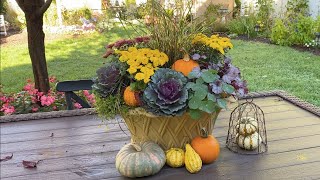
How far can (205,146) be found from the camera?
1285mm

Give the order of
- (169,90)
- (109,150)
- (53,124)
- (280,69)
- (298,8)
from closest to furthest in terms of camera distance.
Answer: (169,90) < (109,150) < (53,124) < (280,69) < (298,8)

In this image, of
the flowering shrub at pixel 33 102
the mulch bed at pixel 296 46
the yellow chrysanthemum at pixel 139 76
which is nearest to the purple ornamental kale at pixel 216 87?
the yellow chrysanthemum at pixel 139 76

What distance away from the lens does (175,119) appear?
4.09ft

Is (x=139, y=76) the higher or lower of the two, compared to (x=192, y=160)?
higher

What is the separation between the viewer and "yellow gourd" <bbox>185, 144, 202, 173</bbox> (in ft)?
4.14

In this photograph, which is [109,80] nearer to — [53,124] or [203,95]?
[203,95]

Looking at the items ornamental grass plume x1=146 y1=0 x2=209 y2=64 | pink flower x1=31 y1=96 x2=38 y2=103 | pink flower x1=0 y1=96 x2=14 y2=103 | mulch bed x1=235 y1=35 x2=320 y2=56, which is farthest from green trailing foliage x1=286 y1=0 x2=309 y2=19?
ornamental grass plume x1=146 y1=0 x2=209 y2=64

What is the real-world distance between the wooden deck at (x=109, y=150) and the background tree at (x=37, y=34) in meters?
1.05

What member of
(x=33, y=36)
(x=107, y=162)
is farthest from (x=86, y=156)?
Answer: (x=33, y=36)

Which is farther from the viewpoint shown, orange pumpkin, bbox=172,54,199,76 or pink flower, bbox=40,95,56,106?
pink flower, bbox=40,95,56,106

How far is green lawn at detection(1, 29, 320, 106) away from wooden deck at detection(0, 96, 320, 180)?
2.01 metres

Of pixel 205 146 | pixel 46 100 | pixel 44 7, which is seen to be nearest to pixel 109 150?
pixel 205 146

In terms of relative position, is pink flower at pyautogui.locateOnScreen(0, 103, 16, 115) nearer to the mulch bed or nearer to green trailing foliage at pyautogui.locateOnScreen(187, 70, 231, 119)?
green trailing foliage at pyautogui.locateOnScreen(187, 70, 231, 119)

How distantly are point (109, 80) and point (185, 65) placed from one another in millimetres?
268
